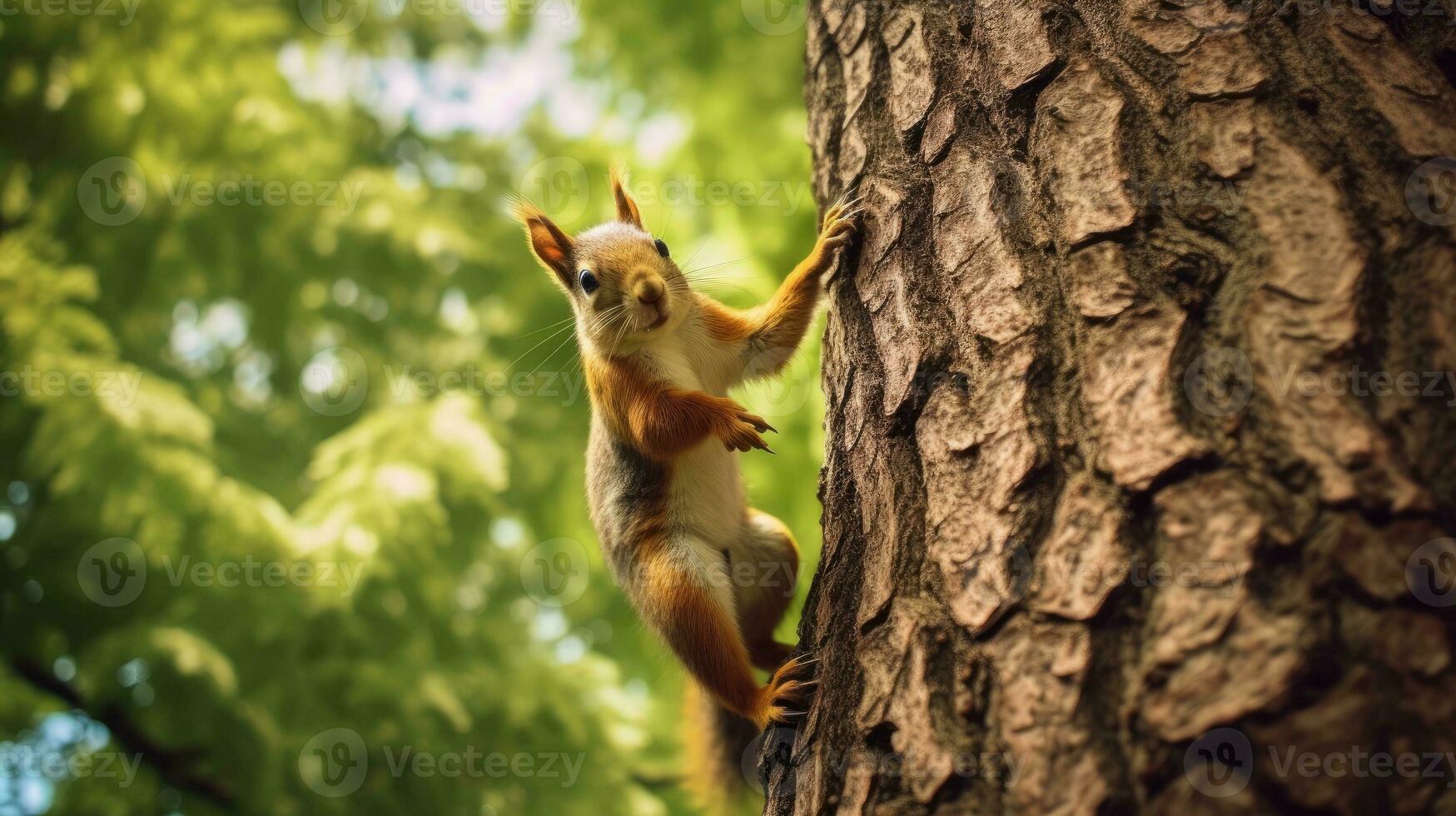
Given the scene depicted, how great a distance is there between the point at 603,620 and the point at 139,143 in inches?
155

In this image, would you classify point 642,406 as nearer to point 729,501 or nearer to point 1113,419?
point 729,501

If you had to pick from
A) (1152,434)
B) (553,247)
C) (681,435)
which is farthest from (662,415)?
(1152,434)

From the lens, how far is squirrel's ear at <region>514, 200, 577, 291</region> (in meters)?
3.17

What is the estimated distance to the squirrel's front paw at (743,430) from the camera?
8.11 feet

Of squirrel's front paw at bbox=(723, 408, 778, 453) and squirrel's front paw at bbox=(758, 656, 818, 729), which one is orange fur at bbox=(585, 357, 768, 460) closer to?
squirrel's front paw at bbox=(723, 408, 778, 453)

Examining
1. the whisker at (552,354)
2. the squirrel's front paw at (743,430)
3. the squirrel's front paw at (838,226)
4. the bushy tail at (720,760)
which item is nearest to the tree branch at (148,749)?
the whisker at (552,354)

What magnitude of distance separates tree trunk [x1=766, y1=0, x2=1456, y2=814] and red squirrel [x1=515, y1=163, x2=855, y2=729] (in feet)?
1.66

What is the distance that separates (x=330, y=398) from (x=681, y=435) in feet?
14.2

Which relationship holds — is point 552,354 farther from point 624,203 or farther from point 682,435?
point 682,435

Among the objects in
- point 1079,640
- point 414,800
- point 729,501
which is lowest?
point 414,800

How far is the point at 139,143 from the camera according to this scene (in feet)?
17.9

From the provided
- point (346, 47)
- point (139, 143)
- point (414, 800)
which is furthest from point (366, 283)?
point (414, 800)

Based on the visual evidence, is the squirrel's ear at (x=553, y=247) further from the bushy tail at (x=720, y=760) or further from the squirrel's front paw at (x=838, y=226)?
the bushy tail at (x=720, y=760)

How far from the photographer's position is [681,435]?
264 centimetres
